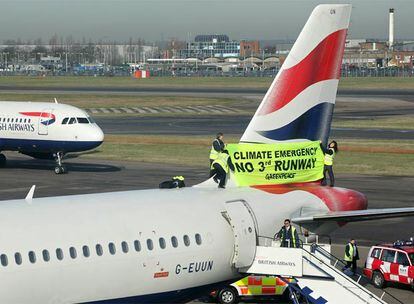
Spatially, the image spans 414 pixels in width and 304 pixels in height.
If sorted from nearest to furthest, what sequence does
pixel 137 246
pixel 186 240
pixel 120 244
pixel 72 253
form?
pixel 72 253
pixel 120 244
pixel 137 246
pixel 186 240

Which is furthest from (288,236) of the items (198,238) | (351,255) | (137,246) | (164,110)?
(164,110)

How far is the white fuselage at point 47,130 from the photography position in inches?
2231

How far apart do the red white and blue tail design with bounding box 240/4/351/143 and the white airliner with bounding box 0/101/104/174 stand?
3179cm

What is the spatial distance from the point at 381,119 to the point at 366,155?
3160cm

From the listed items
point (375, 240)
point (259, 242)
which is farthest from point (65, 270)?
point (375, 240)

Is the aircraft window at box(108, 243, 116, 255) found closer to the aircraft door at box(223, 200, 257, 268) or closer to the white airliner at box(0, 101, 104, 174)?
the aircraft door at box(223, 200, 257, 268)

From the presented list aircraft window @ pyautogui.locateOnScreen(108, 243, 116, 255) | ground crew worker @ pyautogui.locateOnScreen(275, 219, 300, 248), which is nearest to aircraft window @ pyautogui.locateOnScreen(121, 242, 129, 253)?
aircraft window @ pyautogui.locateOnScreen(108, 243, 116, 255)

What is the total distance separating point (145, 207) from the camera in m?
20.8

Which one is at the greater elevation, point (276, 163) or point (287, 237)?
point (276, 163)

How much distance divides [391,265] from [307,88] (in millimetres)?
6951

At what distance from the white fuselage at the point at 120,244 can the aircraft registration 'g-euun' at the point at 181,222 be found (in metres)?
0.02

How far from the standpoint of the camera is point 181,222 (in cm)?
2103

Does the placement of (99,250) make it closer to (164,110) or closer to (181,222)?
(181,222)

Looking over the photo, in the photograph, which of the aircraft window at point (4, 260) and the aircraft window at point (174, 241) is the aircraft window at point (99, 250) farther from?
the aircraft window at point (4, 260)
